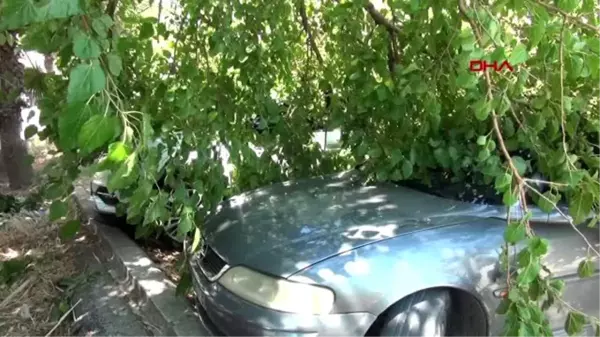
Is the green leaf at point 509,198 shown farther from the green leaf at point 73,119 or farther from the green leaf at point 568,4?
the green leaf at point 73,119

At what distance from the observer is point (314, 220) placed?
329 centimetres

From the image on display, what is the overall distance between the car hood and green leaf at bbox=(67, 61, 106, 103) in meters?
1.30

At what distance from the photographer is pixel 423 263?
2.95 metres

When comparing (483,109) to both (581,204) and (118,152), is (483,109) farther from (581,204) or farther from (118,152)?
(118,152)

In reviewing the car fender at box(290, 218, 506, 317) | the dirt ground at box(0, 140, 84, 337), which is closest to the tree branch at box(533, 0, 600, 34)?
the car fender at box(290, 218, 506, 317)

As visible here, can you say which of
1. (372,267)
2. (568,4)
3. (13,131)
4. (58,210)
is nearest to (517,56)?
(568,4)

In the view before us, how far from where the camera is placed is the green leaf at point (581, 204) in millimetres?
2656

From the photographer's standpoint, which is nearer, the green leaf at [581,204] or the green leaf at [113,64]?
the green leaf at [113,64]

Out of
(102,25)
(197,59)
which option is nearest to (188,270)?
(197,59)

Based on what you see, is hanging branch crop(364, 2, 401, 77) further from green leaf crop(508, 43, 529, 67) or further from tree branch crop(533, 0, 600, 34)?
green leaf crop(508, 43, 529, 67)

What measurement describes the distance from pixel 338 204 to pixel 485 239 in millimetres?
802

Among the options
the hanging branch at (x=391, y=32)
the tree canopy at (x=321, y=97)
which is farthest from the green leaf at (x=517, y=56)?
the hanging branch at (x=391, y=32)

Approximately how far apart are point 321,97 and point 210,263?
75.5 inches

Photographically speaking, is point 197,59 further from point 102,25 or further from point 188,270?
point 102,25
